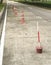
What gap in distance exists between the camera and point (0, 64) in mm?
7961

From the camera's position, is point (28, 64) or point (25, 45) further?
point (25, 45)

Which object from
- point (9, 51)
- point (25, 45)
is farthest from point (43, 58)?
point (25, 45)

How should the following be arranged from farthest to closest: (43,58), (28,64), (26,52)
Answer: (26,52)
(43,58)
(28,64)

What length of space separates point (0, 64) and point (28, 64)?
3.25 feet

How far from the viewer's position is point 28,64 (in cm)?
854

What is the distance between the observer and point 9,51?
10.5m

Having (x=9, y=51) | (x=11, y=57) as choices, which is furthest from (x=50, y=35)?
(x=11, y=57)

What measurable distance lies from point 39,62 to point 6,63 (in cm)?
103

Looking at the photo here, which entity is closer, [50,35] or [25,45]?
[25,45]

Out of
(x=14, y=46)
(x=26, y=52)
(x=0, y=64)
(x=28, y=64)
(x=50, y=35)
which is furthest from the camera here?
(x=50, y=35)

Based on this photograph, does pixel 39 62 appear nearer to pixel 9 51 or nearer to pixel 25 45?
pixel 9 51

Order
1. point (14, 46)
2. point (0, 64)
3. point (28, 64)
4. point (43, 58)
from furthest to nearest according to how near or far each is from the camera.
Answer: point (14, 46) → point (43, 58) → point (28, 64) → point (0, 64)

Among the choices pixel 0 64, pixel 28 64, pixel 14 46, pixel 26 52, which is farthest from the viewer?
pixel 14 46

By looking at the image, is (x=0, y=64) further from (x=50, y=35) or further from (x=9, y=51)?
(x=50, y=35)
